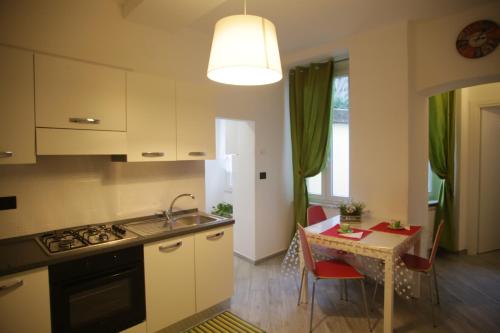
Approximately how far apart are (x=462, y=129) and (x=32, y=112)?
4.74m

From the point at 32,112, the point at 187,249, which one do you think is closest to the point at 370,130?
the point at 187,249

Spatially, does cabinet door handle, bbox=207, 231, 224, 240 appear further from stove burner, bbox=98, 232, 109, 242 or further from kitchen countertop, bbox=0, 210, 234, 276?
Result: stove burner, bbox=98, 232, 109, 242

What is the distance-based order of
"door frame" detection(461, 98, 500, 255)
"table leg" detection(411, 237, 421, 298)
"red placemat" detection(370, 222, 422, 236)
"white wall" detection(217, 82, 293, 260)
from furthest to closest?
"door frame" detection(461, 98, 500, 255) < "white wall" detection(217, 82, 293, 260) < "table leg" detection(411, 237, 421, 298) < "red placemat" detection(370, 222, 422, 236)

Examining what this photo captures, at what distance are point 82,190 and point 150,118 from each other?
0.77 metres

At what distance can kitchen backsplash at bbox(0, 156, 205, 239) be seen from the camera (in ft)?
6.45

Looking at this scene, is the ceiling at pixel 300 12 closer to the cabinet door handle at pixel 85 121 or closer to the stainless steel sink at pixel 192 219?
the cabinet door handle at pixel 85 121

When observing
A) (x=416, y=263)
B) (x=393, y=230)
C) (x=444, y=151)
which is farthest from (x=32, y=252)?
(x=444, y=151)

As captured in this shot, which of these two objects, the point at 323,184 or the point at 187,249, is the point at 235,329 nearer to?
the point at 187,249

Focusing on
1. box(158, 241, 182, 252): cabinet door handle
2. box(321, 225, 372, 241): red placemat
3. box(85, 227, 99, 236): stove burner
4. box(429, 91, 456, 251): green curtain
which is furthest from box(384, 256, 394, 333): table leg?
box(429, 91, 456, 251): green curtain

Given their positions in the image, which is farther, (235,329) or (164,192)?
(164,192)

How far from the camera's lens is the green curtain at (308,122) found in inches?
144

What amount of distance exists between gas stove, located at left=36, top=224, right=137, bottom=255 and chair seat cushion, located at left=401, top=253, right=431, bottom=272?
229 cm

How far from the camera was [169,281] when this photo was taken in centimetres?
218

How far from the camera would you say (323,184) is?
13.1ft
